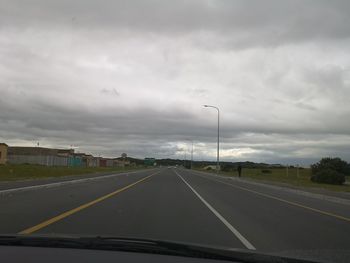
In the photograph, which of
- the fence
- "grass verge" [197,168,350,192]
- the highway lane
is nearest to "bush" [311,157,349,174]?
"grass verge" [197,168,350,192]

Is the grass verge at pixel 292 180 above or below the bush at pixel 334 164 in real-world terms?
below

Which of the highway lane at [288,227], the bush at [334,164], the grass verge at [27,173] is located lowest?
the highway lane at [288,227]

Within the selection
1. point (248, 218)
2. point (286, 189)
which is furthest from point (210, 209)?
point (286, 189)

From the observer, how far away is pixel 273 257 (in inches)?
241

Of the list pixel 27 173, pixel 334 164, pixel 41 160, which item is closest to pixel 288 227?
pixel 27 173

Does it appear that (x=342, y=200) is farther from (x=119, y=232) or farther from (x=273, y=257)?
(x=273, y=257)

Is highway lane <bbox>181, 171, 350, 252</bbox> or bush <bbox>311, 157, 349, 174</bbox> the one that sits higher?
bush <bbox>311, 157, 349, 174</bbox>

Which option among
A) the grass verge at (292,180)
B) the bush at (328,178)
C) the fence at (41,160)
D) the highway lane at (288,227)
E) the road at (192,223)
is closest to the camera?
the highway lane at (288,227)

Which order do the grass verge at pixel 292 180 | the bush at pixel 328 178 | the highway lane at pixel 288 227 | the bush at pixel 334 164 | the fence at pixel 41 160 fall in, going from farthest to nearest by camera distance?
the fence at pixel 41 160 < the bush at pixel 334 164 < the bush at pixel 328 178 < the grass verge at pixel 292 180 < the highway lane at pixel 288 227

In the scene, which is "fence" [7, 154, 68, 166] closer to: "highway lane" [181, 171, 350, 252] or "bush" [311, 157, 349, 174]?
"bush" [311, 157, 349, 174]

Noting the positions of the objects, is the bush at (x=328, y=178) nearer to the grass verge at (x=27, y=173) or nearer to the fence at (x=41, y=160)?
the grass verge at (x=27, y=173)

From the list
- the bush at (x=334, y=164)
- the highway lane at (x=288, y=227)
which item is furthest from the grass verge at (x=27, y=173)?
the bush at (x=334, y=164)

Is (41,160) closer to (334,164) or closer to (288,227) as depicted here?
(334,164)

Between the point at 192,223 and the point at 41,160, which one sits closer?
the point at 192,223
